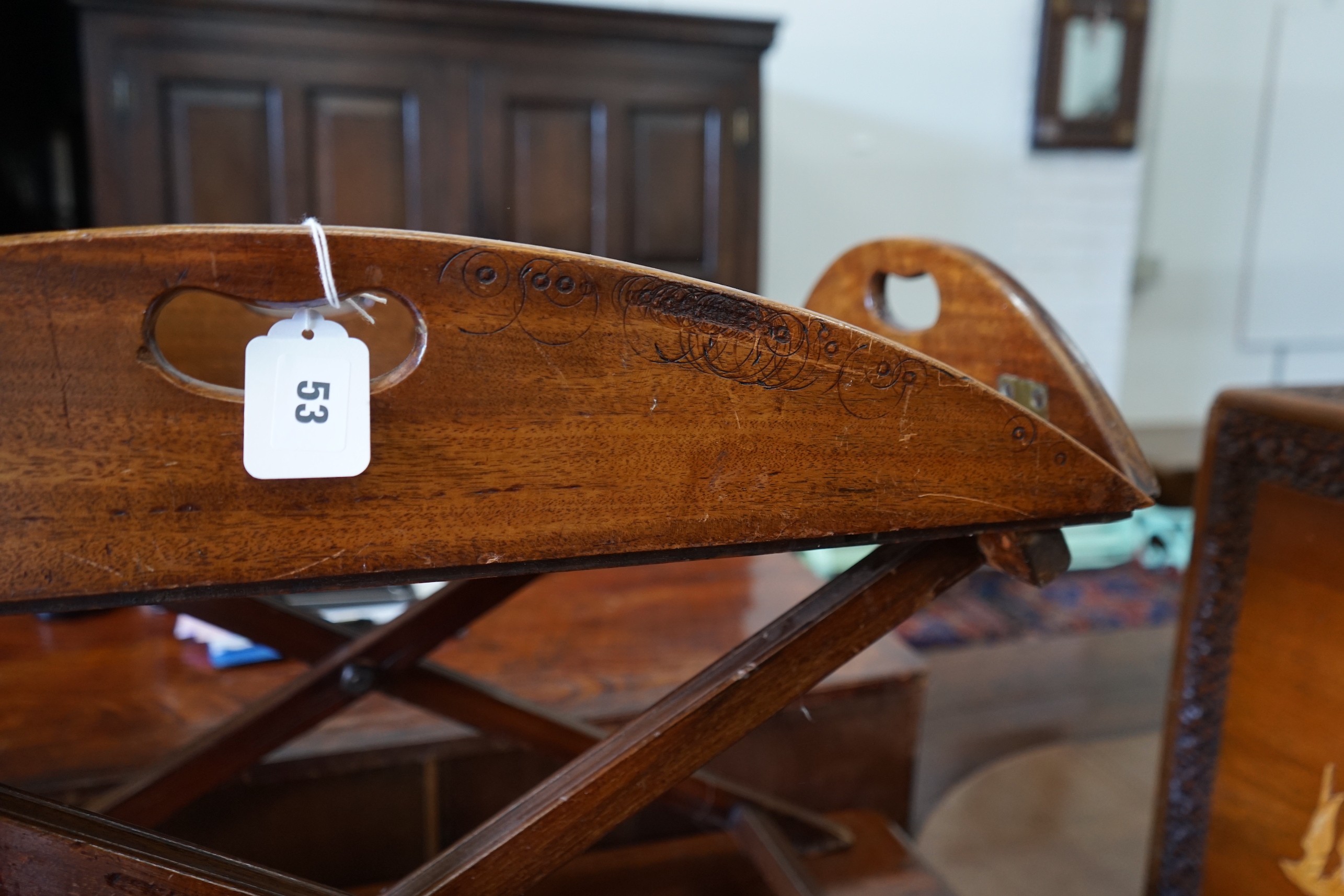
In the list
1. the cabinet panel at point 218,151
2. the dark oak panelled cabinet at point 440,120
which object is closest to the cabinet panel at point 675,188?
the dark oak panelled cabinet at point 440,120

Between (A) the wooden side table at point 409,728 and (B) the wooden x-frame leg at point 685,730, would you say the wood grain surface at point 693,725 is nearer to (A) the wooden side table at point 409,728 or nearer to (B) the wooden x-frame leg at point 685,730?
(B) the wooden x-frame leg at point 685,730

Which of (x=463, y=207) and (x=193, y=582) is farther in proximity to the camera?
(x=463, y=207)

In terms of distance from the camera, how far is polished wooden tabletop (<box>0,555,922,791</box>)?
3.09 feet

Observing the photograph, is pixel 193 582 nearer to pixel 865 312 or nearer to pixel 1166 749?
pixel 865 312

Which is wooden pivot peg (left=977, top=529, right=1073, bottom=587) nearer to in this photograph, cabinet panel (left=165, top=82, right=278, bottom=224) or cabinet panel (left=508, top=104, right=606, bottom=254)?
cabinet panel (left=508, top=104, right=606, bottom=254)

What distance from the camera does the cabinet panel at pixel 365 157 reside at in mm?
1911

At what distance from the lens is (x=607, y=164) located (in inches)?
81.5

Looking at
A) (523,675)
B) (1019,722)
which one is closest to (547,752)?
(523,675)

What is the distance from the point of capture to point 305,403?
0.36 m

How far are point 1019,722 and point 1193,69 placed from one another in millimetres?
2500

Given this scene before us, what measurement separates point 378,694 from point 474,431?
2.20 feet

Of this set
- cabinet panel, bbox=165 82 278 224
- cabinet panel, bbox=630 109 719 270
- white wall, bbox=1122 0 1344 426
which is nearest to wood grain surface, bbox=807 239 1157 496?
cabinet panel, bbox=630 109 719 270

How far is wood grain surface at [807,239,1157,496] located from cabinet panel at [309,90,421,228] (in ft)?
4.56

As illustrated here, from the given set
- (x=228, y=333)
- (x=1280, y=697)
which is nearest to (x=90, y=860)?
(x=228, y=333)
